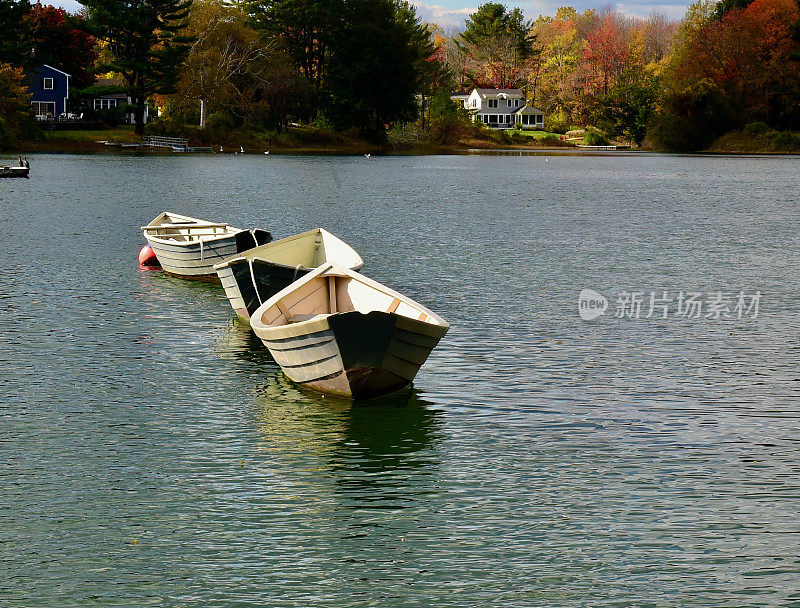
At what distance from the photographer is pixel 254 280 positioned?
90.3ft

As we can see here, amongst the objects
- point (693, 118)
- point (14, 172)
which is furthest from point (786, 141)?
point (14, 172)

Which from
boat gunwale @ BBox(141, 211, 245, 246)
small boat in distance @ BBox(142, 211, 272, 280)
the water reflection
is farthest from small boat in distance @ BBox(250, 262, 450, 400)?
boat gunwale @ BBox(141, 211, 245, 246)

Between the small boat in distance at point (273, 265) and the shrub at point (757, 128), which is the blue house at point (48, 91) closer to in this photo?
the shrub at point (757, 128)

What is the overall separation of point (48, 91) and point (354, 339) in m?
150

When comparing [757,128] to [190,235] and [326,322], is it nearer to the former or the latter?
[190,235]

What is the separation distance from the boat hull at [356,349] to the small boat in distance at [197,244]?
47.0 feet

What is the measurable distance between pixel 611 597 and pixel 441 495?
4.05 m

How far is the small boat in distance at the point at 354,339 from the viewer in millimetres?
19797

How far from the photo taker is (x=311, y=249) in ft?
101

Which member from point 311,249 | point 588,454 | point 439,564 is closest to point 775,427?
point 588,454

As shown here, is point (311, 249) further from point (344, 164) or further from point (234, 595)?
point (344, 164)

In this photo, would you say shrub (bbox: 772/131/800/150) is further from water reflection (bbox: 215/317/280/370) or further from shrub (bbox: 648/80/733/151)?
water reflection (bbox: 215/317/280/370)

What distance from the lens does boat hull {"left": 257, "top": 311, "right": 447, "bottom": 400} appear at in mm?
19734

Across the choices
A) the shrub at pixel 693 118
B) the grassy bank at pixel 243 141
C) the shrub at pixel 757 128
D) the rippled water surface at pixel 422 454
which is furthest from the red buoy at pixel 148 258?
the shrub at pixel 757 128
